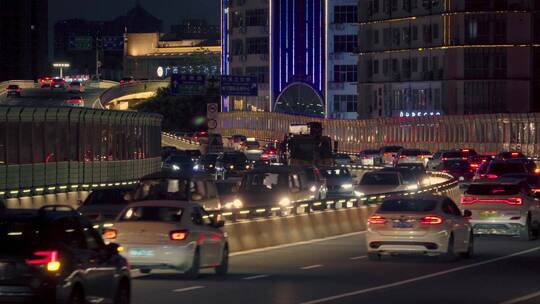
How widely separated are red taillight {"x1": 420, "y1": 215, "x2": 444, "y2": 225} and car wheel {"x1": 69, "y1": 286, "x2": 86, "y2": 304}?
13896 millimetres

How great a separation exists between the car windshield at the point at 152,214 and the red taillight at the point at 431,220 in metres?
6.57

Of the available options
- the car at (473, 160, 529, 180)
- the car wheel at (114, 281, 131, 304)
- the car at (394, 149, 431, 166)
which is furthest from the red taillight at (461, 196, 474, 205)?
the car at (394, 149, 431, 166)

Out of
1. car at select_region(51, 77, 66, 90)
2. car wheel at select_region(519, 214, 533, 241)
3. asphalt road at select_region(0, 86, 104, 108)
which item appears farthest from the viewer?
car at select_region(51, 77, 66, 90)

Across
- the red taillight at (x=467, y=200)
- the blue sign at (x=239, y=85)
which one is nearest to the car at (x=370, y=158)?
the blue sign at (x=239, y=85)

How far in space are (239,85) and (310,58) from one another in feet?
161

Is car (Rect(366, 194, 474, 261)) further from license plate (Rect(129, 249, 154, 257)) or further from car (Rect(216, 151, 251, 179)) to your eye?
car (Rect(216, 151, 251, 179))

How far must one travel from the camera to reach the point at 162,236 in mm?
24297

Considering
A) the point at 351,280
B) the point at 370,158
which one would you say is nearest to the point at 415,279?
the point at 351,280

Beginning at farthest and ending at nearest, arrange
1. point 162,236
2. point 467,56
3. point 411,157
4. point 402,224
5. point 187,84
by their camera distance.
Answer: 1. point 467,56
2. point 187,84
3. point 411,157
4. point 402,224
5. point 162,236

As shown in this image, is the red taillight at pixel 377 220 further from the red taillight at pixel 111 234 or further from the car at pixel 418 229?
the red taillight at pixel 111 234

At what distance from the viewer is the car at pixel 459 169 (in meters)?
70.0

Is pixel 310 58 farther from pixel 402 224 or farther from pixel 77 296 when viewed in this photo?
pixel 77 296

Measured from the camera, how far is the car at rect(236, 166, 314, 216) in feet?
139

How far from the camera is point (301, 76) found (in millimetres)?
167875
